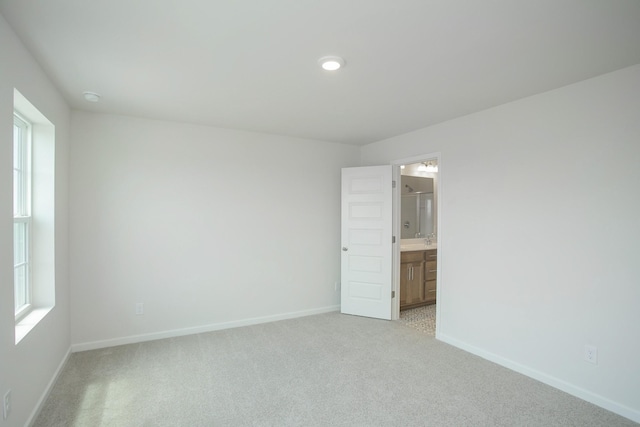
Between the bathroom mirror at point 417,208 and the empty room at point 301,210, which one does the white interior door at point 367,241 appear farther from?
the bathroom mirror at point 417,208

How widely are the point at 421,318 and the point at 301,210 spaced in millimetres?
2143

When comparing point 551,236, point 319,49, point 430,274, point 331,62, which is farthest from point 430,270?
point 319,49

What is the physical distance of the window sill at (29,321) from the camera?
2046 mm

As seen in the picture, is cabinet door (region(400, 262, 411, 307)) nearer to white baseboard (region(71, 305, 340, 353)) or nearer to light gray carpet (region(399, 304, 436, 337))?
light gray carpet (region(399, 304, 436, 337))

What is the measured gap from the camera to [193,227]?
3773 mm

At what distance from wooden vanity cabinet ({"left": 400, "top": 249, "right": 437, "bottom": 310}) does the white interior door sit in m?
0.42

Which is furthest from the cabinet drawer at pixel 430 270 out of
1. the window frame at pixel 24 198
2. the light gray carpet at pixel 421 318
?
the window frame at pixel 24 198

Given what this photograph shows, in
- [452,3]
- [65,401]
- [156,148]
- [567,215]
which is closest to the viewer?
[452,3]

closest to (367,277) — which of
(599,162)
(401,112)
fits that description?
(401,112)

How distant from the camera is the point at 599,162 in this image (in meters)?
2.40

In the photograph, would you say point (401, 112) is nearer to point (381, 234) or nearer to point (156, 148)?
point (381, 234)

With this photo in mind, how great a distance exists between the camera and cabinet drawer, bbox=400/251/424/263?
4.57 metres

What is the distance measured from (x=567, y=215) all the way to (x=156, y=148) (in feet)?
12.8

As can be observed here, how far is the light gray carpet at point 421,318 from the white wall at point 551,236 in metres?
0.35
